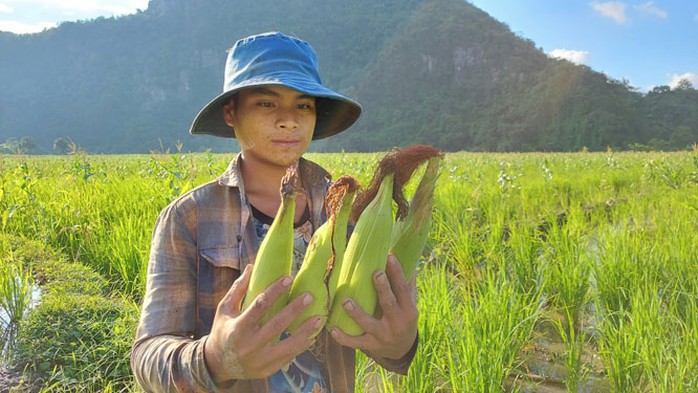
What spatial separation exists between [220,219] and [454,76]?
88092mm

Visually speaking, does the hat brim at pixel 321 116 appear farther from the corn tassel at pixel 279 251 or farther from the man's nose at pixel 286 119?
the corn tassel at pixel 279 251

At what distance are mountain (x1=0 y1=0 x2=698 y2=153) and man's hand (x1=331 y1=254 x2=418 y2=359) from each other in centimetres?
4226

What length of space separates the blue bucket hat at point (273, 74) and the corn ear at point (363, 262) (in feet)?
1.51

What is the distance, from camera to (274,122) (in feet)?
4.42

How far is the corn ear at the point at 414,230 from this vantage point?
1094 mm

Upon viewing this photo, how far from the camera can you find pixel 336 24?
110m

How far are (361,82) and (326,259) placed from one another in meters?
85.3

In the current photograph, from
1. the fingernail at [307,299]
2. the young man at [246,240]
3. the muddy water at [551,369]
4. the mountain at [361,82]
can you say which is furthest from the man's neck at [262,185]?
the mountain at [361,82]

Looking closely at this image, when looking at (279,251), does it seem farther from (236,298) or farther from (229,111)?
(229,111)

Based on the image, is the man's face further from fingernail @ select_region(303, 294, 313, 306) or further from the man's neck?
fingernail @ select_region(303, 294, 313, 306)

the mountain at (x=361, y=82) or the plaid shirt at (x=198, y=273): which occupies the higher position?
the mountain at (x=361, y=82)

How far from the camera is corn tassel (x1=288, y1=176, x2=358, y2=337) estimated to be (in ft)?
3.01

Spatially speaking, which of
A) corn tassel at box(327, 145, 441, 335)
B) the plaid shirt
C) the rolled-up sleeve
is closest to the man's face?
the plaid shirt

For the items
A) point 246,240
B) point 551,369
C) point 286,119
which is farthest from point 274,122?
point 551,369
